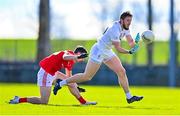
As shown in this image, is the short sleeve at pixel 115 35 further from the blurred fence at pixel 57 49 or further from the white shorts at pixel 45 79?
the blurred fence at pixel 57 49

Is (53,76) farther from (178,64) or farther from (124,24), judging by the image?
(178,64)

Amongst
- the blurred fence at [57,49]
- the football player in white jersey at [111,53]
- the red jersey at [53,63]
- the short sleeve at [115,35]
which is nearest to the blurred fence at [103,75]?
the blurred fence at [57,49]

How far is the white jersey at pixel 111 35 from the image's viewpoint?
20.2 m

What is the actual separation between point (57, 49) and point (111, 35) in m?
39.4

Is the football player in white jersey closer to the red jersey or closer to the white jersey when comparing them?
the white jersey

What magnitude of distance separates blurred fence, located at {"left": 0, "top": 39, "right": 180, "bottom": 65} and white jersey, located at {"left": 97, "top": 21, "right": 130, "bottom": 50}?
33.9 m

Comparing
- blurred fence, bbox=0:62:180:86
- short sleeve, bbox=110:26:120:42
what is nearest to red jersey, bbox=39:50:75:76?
short sleeve, bbox=110:26:120:42

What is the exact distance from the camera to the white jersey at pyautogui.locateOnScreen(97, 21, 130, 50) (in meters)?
20.2

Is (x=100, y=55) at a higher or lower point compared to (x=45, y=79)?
higher

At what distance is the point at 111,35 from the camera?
66.3ft

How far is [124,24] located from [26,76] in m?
31.6

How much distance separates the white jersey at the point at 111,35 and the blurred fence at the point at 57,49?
33.9 m

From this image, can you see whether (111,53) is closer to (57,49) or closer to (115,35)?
(115,35)

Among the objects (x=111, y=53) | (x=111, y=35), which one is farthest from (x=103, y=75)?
(x=111, y=35)
